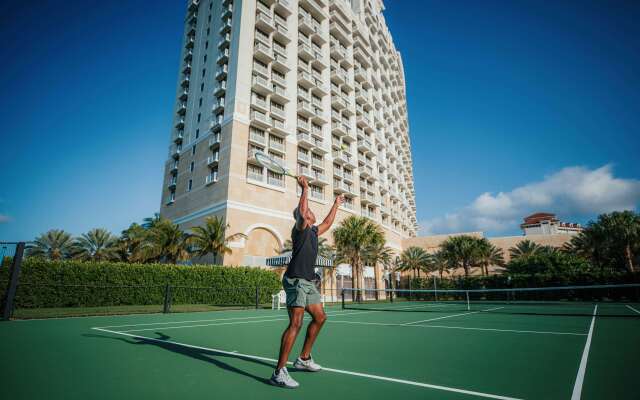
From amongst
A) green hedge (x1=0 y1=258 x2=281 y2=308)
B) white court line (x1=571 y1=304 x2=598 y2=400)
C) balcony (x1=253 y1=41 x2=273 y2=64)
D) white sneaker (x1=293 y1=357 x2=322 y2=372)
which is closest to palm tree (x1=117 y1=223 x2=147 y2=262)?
green hedge (x1=0 y1=258 x2=281 y2=308)

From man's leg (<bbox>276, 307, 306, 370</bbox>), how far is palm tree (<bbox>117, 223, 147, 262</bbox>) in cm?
3282

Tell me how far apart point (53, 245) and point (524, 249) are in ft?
232

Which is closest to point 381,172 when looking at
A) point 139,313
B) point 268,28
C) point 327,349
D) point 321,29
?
point 321,29

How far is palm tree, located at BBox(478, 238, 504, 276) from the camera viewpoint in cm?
4850

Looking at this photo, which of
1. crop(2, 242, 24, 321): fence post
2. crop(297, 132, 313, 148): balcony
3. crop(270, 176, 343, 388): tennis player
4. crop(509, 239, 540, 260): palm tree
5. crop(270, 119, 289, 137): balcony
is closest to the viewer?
crop(270, 176, 343, 388): tennis player

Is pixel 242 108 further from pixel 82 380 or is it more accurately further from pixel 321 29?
pixel 82 380

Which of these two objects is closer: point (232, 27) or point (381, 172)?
point (232, 27)

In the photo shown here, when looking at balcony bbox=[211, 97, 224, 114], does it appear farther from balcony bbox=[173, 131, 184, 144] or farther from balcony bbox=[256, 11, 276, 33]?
balcony bbox=[256, 11, 276, 33]

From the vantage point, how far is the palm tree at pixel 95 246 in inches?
1670

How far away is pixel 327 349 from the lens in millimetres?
5645

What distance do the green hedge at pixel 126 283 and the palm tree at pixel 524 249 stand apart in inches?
1709

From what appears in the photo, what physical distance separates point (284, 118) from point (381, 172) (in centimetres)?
2786

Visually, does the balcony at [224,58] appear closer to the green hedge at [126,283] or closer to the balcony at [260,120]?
the balcony at [260,120]

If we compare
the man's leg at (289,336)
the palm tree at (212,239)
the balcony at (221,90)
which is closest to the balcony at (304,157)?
the balcony at (221,90)
